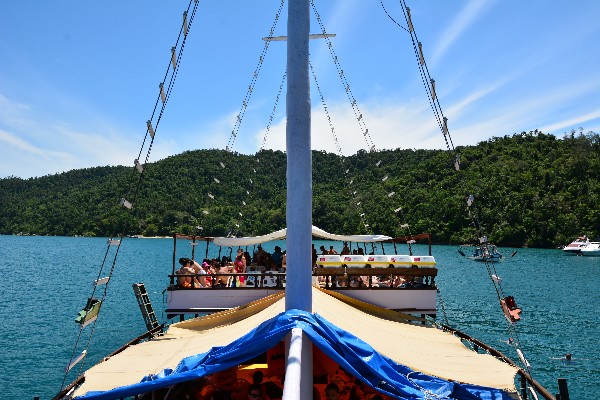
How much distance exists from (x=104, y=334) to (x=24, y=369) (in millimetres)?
7144

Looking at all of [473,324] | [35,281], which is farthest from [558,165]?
[35,281]

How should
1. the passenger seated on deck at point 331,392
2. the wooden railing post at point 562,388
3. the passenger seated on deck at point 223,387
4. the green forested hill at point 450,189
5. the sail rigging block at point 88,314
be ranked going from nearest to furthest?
the passenger seated on deck at point 331,392
the passenger seated on deck at point 223,387
the wooden railing post at point 562,388
the sail rigging block at point 88,314
the green forested hill at point 450,189

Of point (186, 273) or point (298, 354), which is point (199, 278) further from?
point (298, 354)

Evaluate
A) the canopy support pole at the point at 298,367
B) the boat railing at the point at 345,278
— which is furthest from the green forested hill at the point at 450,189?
the canopy support pole at the point at 298,367

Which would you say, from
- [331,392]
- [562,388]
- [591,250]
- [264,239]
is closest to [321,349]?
[331,392]

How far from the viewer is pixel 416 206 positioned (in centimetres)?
8338

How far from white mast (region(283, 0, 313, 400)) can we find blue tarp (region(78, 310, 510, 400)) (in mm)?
450

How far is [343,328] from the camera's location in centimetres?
974

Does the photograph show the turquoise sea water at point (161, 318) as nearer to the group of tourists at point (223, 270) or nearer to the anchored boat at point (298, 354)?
the group of tourists at point (223, 270)

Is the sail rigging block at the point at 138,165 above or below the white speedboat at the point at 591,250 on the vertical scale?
below

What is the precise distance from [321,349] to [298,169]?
8.18ft

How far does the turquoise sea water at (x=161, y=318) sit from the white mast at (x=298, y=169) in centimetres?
1614

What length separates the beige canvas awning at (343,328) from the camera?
8344mm

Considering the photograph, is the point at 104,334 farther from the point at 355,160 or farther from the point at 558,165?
the point at 558,165
